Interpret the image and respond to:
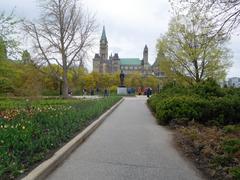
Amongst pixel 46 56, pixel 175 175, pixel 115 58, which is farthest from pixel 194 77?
pixel 115 58

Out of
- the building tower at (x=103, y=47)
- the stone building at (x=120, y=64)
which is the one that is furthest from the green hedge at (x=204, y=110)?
the stone building at (x=120, y=64)

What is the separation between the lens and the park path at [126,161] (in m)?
6.26

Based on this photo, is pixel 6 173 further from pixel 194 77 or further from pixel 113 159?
pixel 194 77

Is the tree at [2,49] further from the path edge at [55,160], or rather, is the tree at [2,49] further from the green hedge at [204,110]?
the path edge at [55,160]

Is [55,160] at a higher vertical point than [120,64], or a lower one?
lower

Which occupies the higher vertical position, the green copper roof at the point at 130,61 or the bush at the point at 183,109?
the green copper roof at the point at 130,61

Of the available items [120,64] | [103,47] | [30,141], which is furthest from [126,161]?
[120,64]

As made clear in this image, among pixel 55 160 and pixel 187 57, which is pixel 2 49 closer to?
pixel 55 160

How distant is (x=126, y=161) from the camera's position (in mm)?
7422

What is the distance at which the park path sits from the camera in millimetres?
6255

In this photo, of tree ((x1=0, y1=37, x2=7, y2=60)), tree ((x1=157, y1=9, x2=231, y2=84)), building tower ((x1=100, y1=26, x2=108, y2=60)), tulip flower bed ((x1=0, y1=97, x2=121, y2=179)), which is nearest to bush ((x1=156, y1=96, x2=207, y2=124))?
tulip flower bed ((x1=0, y1=97, x2=121, y2=179))

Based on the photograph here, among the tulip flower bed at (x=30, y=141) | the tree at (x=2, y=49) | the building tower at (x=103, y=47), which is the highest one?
the building tower at (x=103, y=47)

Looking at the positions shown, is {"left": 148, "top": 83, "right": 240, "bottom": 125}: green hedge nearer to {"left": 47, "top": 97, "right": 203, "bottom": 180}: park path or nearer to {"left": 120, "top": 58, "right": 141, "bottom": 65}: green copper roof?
{"left": 47, "top": 97, "right": 203, "bottom": 180}: park path

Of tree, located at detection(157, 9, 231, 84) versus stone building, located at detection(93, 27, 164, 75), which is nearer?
tree, located at detection(157, 9, 231, 84)
